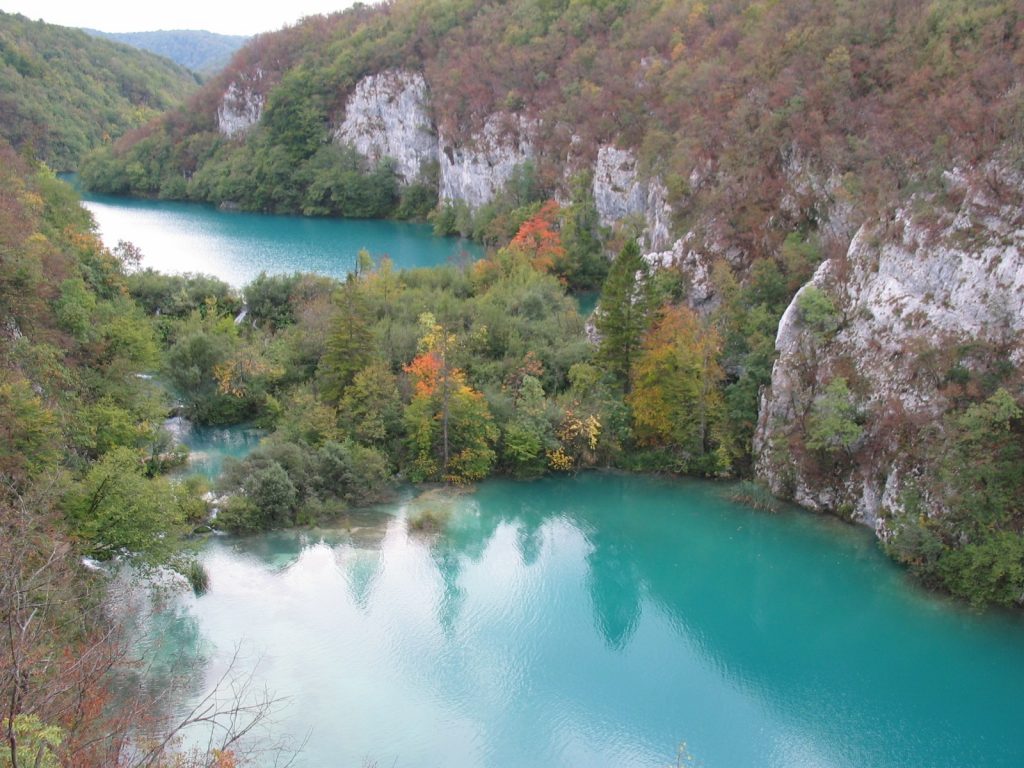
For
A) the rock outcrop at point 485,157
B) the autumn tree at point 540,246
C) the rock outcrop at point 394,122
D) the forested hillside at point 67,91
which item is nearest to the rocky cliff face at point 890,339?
the autumn tree at point 540,246

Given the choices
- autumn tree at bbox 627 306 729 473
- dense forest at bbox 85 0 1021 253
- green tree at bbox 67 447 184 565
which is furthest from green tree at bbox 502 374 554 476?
green tree at bbox 67 447 184 565

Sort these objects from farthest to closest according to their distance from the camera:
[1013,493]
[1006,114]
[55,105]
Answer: [55,105] < [1006,114] < [1013,493]

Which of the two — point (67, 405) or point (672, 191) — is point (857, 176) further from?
point (67, 405)

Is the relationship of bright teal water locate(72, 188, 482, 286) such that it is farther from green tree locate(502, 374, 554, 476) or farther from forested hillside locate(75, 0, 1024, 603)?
green tree locate(502, 374, 554, 476)

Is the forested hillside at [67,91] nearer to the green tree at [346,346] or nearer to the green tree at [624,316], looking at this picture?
the green tree at [346,346]

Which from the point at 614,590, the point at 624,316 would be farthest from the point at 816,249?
the point at 614,590

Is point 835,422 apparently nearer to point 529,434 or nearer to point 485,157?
point 529,434

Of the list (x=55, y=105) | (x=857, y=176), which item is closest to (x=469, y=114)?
(x=857, y=176)
